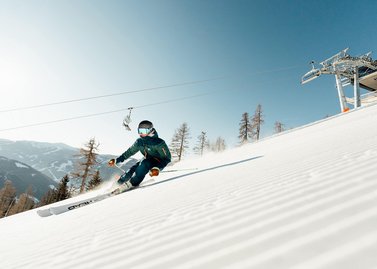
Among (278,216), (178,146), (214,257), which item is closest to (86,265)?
(214,257)

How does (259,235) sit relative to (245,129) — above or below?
below

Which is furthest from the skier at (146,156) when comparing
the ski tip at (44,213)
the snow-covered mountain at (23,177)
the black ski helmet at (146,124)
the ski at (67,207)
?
the snow-covered mountain at (23,177)

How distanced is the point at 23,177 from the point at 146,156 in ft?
695

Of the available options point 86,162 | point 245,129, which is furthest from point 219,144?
point 86,162

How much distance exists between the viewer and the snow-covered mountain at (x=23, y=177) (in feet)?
527

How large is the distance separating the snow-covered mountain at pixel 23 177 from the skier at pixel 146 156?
18419 centimetres

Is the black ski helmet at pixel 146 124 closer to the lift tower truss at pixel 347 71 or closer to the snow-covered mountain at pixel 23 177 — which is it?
the lift tower truss at pixel 347 71

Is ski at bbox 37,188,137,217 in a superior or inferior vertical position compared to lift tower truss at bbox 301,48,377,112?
inferior

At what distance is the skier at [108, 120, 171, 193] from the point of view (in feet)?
23.2

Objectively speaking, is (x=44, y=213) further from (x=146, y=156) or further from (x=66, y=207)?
(x=146, y=156)

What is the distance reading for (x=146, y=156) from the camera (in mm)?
7301

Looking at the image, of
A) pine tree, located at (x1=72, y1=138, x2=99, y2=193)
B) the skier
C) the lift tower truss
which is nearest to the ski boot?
the skier

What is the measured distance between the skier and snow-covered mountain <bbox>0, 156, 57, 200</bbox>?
184 meters

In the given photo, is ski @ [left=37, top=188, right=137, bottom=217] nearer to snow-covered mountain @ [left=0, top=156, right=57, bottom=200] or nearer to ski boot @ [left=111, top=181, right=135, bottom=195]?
ski boot @ [left=111, top=181, right=135, bottom=195]
